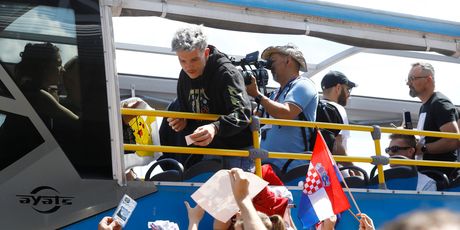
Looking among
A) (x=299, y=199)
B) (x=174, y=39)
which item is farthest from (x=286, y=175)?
(x=174, y=39)

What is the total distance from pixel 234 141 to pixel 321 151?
2.16 feet

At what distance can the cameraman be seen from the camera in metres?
6.27

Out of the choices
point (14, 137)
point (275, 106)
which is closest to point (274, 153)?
point (275, 106)

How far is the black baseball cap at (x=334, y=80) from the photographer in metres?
7.62

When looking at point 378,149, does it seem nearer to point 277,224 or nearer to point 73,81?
point 277,224

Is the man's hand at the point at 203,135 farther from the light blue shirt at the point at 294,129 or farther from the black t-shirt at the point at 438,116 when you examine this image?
the black t-shirt at the point at 438,116

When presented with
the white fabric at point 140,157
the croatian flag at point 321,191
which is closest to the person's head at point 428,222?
the croatian flag at point 321,191

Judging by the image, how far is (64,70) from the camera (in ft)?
17.5

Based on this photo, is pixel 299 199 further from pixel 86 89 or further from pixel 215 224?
pixel 86 89

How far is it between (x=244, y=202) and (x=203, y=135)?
127 centimetres

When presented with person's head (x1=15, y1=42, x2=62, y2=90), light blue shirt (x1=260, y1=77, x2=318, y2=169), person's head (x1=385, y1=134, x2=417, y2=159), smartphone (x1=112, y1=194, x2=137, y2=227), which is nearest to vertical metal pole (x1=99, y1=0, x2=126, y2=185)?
person's head (x1=15, y1=42, x2=62, y2=90)

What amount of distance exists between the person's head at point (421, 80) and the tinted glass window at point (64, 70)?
3.41m

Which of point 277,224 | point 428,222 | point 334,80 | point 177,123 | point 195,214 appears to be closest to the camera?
point 428,222

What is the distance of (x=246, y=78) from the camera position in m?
6.25
